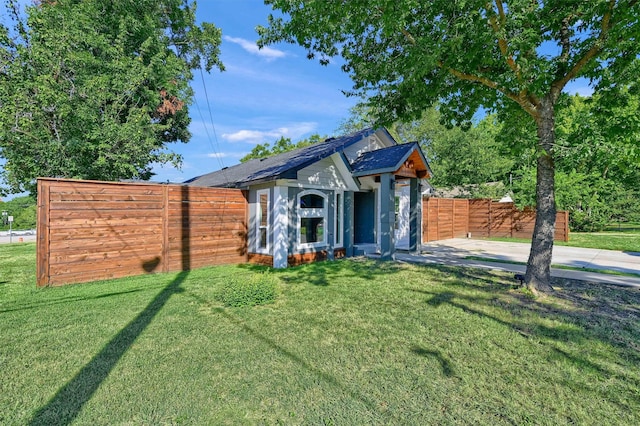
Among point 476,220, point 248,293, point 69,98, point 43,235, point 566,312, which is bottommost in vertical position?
point 566,312

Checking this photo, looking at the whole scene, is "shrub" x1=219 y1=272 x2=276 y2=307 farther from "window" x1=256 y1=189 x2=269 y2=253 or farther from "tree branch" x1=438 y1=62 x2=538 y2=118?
"tree branch" x1=438 y1=62 x2=538 y2=118

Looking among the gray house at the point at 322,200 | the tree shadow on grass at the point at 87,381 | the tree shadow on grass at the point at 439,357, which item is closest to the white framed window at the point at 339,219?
the gray house at the point at 322,200

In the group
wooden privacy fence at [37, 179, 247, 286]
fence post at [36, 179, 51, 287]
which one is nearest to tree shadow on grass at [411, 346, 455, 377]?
wooden privacy fence at [37, 179, 247, 286]

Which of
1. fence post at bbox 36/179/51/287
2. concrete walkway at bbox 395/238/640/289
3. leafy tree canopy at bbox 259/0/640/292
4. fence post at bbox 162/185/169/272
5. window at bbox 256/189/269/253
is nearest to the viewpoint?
leafy tree canopy at bbox 259/0/640/292

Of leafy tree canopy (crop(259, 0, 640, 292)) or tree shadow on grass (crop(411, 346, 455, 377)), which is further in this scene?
leafy tree canopy (crop(259, 0, 640, 292))

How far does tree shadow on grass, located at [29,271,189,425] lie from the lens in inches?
92.3

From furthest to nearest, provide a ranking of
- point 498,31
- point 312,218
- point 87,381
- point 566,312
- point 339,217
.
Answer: point 339,217, point 312,218, point 498,31, point 566,312, point 87,381

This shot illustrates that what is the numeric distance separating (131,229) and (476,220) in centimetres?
1777

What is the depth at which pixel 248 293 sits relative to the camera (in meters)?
5.24

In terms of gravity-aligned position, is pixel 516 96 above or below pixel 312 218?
above

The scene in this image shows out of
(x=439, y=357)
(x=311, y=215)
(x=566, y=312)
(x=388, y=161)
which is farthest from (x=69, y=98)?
(x=566, y=312)

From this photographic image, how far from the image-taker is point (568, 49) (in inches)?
216

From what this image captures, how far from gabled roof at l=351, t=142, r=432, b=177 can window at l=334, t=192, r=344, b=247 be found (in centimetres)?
93

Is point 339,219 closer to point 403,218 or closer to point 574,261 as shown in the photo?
point 403,218
